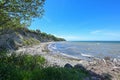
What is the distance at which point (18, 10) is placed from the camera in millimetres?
14266

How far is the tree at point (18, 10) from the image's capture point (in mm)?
13805

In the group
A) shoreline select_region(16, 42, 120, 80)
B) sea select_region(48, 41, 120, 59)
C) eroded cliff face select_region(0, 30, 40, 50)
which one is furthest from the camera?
sea select_region(48, 41, 120, 59)

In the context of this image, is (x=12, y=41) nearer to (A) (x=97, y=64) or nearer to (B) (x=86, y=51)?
(B) (x=86, y=51)

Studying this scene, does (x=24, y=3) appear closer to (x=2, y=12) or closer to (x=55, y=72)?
(x=2, y=12)

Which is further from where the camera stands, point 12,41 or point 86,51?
point 86,51

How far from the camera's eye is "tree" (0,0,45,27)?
45.3 ft

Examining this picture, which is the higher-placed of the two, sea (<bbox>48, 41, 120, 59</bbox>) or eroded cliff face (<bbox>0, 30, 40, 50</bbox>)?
eroded cliff face (<bbox>0, 30, 40, 50</bbox>)

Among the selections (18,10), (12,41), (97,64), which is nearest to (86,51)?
(12,41)

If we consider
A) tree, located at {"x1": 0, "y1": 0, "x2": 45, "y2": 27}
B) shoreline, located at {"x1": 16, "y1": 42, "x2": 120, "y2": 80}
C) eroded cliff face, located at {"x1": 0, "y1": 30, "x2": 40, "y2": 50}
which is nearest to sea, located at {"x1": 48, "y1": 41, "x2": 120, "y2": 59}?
eroded cliff face, located at {"x1": 0, "y1": 30, "x2": 40, "y2": 50}

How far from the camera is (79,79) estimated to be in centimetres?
948

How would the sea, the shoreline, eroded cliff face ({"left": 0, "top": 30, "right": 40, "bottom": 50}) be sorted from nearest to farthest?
1. the shoreline
2. eroded cliff face ({"left": 0, "top": 30, "right": 40, "bottom": 50})
3. the sea

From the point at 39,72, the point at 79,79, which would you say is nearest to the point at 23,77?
the point at 39,72

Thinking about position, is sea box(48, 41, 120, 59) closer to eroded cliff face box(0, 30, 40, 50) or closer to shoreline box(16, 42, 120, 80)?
eroded cliff face box(0, 30, 40, 50)

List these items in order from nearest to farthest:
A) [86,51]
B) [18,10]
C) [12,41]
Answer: [18,10], [12,41], [86,51]
